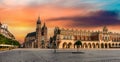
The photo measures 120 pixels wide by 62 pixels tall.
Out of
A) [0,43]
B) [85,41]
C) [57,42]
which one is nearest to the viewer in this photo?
[0,43]

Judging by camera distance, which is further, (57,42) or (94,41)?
(94,41)

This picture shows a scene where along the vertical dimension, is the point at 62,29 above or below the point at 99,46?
above

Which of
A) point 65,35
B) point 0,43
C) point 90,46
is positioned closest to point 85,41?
point 90,46

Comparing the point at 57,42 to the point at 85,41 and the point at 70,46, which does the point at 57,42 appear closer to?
the point at 70,46

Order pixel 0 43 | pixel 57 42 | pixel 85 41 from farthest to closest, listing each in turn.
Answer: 1. pixel 85 41
2. pixel 57 42
3. pixel 0 43

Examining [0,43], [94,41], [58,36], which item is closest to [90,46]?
[94,41]

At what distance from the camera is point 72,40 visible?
628 ft

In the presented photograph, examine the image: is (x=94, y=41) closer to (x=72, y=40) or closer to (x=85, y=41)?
(x=85, y=41)

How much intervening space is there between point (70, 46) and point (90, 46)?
22.2m

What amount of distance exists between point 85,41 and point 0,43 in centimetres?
10501

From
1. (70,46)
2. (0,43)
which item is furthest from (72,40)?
(0,43)

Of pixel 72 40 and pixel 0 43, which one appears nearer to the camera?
pixel 0 43

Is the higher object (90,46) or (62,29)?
(62,29)

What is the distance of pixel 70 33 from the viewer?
7820 inches
